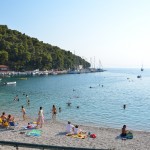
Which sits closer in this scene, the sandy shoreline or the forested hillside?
the sandy shoreline

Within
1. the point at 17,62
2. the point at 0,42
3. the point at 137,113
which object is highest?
the point at 0,42

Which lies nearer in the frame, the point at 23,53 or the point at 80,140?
the point at 80,140

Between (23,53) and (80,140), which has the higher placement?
(23,53)

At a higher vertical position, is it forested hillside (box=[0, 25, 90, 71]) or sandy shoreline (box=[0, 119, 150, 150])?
forested hillside (box=[0, 25, 90, 71])

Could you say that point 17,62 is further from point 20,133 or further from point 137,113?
point 20,133

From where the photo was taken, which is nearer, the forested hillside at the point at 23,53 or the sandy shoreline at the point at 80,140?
the sandy shoreline at the point at 80,140

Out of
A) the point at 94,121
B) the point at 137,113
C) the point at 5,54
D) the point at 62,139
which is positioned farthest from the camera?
the point at 5,54

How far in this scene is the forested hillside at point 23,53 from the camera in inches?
5694

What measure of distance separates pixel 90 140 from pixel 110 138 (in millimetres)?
2454

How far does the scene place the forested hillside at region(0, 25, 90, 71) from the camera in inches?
5694

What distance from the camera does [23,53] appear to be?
147750 mm

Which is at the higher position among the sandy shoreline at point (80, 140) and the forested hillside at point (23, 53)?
the forested hillside at point (23, 53)

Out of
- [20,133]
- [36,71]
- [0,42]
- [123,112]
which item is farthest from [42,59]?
[20,133]

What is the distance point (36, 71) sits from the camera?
520ft
